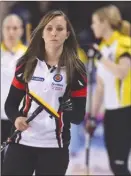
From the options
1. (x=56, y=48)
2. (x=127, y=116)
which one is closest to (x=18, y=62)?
(x=56, y=48)

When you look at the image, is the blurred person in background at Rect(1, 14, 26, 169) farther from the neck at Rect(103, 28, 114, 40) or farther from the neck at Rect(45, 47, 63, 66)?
the neck at Rect(103, 28, 114, 40)

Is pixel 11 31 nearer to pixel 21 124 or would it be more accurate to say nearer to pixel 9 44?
pixel 9 44

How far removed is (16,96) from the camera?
1.81m

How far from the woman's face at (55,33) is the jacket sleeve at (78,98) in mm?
132

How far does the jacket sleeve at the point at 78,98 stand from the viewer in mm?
1790

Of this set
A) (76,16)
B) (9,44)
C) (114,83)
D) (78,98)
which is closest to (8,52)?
(9,44)

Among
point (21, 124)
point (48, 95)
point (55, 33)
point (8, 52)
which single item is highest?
point (55, 33)

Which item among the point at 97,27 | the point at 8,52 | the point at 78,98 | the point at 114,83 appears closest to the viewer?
the point at 78,98

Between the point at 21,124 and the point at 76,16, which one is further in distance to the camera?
the point at 76,16

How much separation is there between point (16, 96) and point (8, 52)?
1.11 feet

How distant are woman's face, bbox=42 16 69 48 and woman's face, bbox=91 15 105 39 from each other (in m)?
0.48

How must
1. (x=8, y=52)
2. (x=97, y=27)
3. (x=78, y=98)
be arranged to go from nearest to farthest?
1. (x=78, y=98)
2. (x=8, y=52)
3. (x=97, y=27)

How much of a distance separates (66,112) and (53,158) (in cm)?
17

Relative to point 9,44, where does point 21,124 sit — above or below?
below
